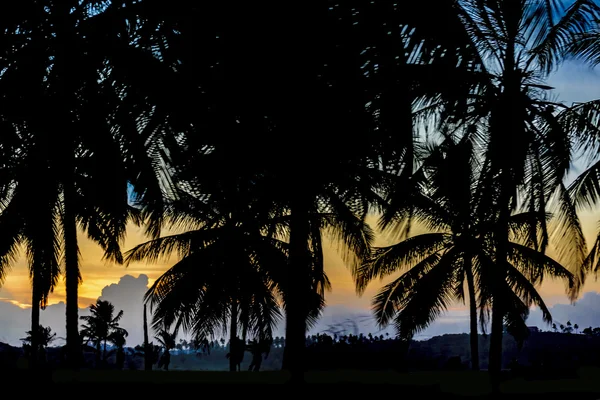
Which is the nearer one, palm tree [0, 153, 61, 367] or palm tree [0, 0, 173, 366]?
palm tree [0, 0, 173, 366]

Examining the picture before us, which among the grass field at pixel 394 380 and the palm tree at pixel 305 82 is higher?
the palm tree at pixel 305 82

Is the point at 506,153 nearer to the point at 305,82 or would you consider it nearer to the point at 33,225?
the point at 305,82

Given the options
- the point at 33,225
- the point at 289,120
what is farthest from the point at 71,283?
the point at 289,120

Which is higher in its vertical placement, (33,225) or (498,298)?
(33,225)

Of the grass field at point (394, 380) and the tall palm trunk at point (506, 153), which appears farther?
the tall palm trunk at point (506, 153)

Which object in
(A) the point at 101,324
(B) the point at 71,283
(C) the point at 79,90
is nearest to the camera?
(C) the point at 79,90

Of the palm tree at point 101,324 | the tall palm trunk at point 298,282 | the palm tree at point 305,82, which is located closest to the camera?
the palm tree at point 305,82

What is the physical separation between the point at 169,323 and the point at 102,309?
122 ft

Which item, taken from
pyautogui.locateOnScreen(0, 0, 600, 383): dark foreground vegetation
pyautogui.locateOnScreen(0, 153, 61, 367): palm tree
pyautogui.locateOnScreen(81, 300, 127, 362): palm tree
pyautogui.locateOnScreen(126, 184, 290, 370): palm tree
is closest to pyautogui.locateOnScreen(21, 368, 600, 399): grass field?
pyautogui.locateOnScreen(0, 0, 600, 383): dark foreground vegetation

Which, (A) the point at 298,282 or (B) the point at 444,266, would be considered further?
(B) the point at 444,266

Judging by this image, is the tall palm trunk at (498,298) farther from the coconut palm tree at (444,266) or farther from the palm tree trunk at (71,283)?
the palm tree trunk at (71,283)

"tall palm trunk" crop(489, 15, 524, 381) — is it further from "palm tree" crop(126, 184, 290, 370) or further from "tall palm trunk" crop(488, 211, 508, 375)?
"palm tree" crop(126, 184, 290, 370)

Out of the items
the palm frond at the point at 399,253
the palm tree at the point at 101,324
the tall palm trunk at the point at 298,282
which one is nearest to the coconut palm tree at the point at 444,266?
the palm frond at the point at 399,253

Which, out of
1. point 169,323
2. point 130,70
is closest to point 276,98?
point 130,70
